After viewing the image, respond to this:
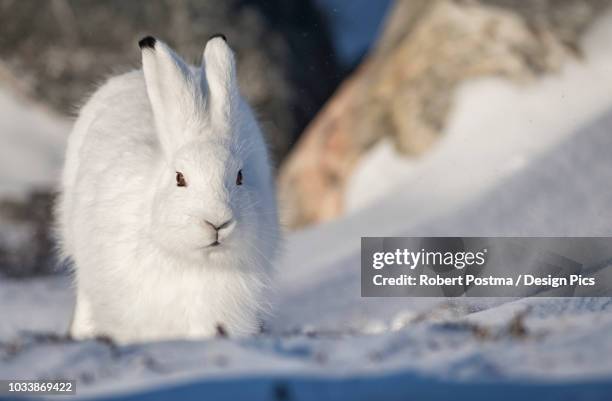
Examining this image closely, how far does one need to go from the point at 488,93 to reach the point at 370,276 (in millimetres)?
2265

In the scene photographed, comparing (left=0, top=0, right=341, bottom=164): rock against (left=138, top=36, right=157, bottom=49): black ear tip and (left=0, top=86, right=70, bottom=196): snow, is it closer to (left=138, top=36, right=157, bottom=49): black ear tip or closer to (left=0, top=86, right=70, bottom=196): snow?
(left=0, top=86, right=70, bottom=196): snow

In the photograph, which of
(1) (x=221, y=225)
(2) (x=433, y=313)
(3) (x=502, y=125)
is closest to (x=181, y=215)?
(1) (x=221, y=225)

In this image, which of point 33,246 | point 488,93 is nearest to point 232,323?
point 488,93

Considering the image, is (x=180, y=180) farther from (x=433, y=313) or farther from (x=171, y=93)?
(x=433, y=313)

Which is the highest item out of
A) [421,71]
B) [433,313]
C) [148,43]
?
[421,71]

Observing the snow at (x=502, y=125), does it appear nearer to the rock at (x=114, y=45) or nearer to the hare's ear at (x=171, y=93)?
the rock at (x=114, y=45)

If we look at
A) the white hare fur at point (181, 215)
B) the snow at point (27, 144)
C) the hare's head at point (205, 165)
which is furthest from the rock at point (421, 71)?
the hare's head at point (205, 165)

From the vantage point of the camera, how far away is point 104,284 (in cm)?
432

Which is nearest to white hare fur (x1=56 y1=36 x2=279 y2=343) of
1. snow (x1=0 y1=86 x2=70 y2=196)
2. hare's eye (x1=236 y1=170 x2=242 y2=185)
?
hare's eye (x1=236 y1=170 x2=242 y2=185)

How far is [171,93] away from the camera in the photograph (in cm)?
405

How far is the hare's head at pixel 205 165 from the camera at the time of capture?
148 inches

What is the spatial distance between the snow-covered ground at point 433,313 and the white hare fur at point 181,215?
0.41 m

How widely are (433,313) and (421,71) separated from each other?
377 cm

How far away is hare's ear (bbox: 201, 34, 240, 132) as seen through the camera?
4094 mm
